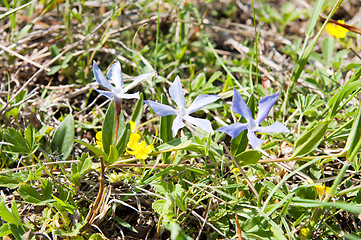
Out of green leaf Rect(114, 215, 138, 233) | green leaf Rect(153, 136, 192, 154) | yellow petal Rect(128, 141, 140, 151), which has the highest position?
green leaf Rect(153, 136, 192, 154)

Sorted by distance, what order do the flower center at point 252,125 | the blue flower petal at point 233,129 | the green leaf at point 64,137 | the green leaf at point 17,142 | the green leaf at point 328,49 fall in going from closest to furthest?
the blue flower petal at point 233,129, the flower center at point 252,125, the green leaf at point 17,142, the green leaf at point 64,137, the green leaf at point 328,49

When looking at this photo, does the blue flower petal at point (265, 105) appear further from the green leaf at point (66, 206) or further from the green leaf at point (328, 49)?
the green leaf at point (328, 49)

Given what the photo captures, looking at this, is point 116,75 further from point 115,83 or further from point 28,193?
point 28,193

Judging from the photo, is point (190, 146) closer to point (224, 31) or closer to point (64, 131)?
point (64, 131)

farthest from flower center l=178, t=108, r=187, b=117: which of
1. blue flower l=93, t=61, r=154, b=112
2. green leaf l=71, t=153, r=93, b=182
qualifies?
green leaf l=71, t=153, r=93, b=182

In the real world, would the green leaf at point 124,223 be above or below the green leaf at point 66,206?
below

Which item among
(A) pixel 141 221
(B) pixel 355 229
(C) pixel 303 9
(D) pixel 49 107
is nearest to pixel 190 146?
(A) pixel 141 221

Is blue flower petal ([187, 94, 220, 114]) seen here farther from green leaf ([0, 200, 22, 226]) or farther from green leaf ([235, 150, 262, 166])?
green leaf ([0, 200, 22, 226])

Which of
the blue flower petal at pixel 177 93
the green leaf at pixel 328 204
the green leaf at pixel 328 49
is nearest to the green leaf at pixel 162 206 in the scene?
the blue flower petal at pixel 177 93
